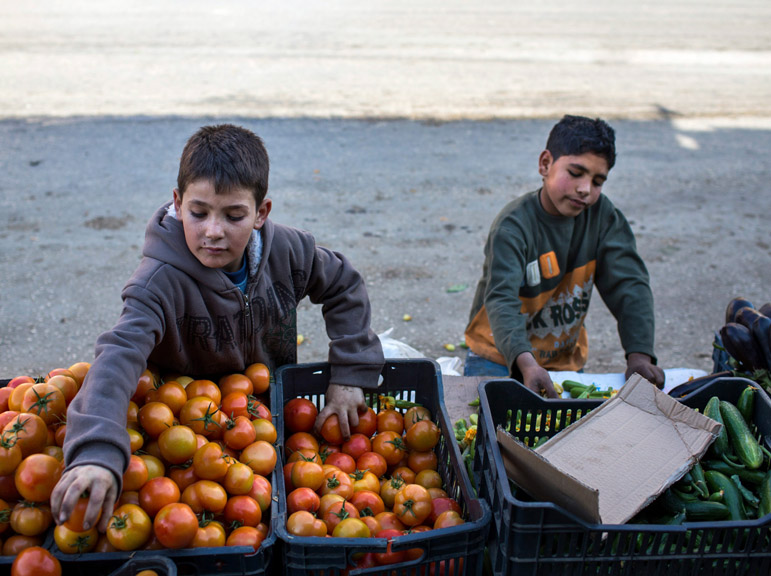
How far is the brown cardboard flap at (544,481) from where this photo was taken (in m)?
1.81

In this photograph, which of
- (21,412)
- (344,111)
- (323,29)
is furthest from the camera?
(323,29)

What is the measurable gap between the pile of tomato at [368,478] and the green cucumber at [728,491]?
33.5 inches

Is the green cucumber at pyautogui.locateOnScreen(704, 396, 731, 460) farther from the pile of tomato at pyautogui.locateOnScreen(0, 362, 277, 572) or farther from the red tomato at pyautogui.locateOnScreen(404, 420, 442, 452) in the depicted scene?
the pile of tomato at pyautogui.locateOnScreen(0, 362, 277, 572)

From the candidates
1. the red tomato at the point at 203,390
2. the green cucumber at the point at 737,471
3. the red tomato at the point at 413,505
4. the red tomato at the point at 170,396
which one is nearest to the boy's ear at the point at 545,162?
the green cucumber at the point at 737,471

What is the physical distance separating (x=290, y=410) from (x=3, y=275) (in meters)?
4.49

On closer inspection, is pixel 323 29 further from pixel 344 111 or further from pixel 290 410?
pixel 290 410

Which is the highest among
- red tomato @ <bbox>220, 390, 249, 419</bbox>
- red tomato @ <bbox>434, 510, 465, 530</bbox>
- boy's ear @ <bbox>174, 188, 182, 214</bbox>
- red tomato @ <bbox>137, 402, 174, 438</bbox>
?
boy's ear @ <bbox>174, 188, 182, 214</bbox>

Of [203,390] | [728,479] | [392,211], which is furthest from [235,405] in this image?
[392,211]

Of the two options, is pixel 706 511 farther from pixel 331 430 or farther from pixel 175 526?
pixel 175 526

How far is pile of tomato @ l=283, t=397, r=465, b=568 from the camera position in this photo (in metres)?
2.10

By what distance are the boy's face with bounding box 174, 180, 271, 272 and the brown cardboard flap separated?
1.10 m

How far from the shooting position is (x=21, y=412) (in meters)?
2.16

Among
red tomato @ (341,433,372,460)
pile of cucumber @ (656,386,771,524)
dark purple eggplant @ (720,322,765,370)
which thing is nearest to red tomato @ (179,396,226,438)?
red tomato @ (341,433,372,460)

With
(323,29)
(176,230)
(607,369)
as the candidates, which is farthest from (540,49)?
(176,230)
